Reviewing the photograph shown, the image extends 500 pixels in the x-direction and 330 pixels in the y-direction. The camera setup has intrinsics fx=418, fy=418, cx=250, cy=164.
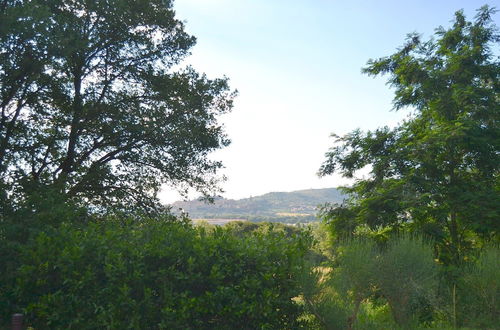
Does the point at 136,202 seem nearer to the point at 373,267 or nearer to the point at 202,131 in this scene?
the point at 202,131

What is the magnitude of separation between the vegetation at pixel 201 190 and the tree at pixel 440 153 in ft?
0.23

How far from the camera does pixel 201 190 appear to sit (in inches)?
564

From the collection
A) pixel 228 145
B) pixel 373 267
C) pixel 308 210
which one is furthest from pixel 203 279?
pixel 308 210

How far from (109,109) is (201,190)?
4.03 meters

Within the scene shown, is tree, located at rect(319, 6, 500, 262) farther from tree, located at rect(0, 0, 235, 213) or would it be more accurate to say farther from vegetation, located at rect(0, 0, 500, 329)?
tree, located at rect(0, 0, 235, 213)

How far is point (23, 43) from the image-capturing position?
9.96 metres

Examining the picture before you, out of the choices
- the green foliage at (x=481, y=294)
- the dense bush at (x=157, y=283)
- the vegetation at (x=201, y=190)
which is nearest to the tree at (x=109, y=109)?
the vegetation at (x=201, y=190)

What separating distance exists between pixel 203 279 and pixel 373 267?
3.67 metres

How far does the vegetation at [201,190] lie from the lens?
6.52m

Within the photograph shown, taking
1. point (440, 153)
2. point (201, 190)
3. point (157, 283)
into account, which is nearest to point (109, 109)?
point (201, 190)

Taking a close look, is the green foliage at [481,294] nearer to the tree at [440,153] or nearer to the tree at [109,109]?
the tree at [440,153]

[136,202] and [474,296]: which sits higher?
[136,202]

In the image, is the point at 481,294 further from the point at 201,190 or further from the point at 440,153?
the point at 201,190

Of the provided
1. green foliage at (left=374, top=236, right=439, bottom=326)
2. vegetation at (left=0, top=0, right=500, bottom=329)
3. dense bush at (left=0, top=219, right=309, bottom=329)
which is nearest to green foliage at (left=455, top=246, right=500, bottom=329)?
vegetation at (left=0, top=0, right=500, bottom=329)
